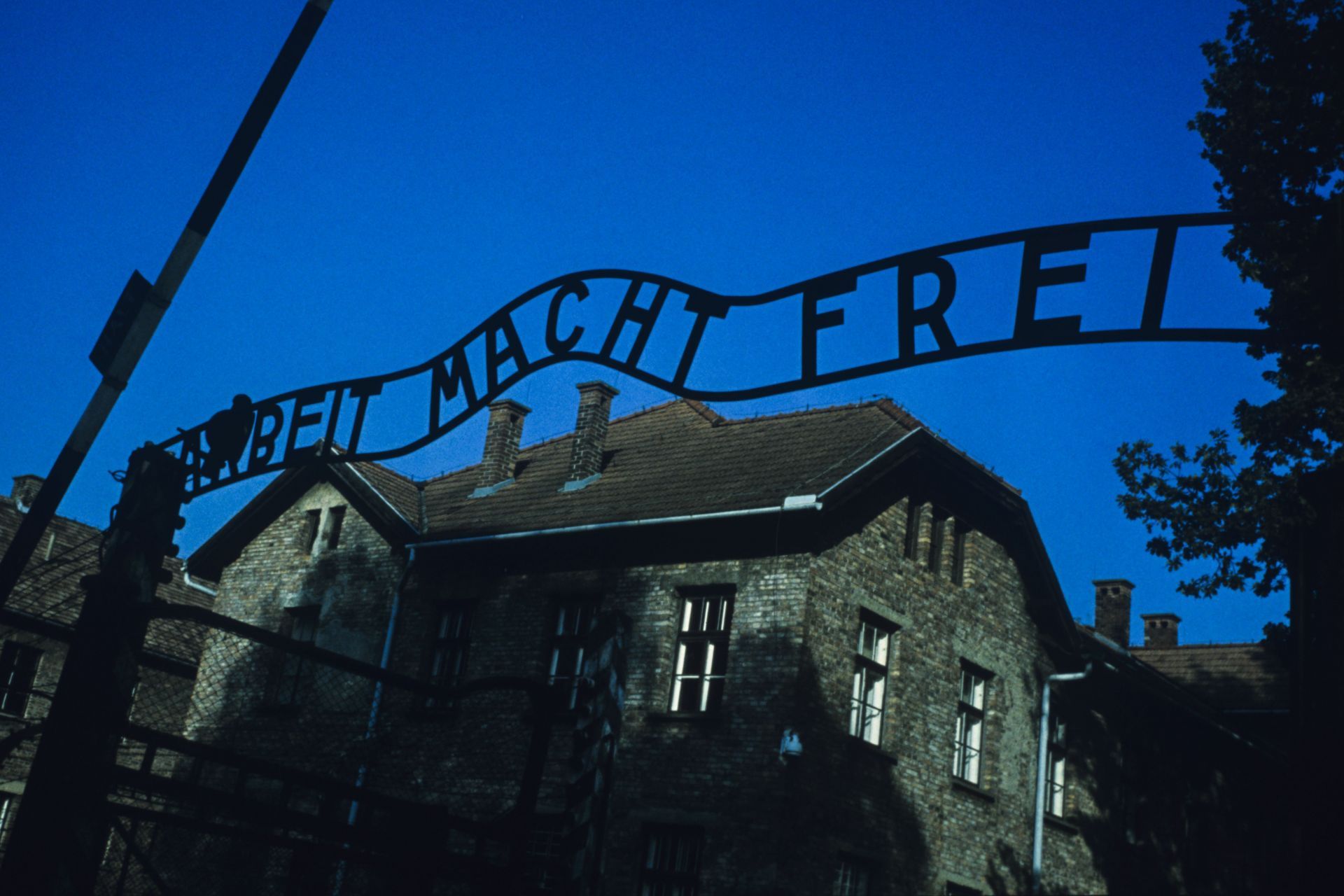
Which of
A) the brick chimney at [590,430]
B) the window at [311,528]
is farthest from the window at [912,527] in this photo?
the window at [311,528]

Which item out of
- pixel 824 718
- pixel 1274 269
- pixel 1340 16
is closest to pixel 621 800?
pixel 824 718

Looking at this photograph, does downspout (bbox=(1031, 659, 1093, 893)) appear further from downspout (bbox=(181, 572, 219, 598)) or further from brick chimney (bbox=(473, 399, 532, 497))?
downspout (bbox=(181, 572, 219, 598))

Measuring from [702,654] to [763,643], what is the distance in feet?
3.81

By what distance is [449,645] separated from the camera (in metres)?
21.7

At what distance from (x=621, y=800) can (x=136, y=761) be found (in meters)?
7.29

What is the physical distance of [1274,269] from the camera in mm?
16781

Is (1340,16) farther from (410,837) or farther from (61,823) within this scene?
(61,823)

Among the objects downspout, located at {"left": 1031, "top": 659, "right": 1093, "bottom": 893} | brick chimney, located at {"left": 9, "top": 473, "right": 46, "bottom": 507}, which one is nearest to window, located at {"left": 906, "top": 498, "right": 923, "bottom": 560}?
downspout, located at {"left": 1031, "top": 659, "right": 1093, "bottom": 893}

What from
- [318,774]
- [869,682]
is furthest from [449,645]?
[318,774]

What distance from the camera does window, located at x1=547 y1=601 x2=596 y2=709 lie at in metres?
19.9

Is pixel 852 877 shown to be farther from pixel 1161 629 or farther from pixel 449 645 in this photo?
pixel 1161 629

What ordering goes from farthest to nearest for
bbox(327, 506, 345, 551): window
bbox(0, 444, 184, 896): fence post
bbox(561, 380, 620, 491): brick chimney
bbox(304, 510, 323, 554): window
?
bbox(304, 510, 323, 554): window < bbox(327, 506, 345, 551): window < bbox(561, 380, 620, 491): brick chimney < bbox(0, 444, 184, 896): fence post

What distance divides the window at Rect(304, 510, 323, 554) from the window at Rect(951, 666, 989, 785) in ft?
40.7

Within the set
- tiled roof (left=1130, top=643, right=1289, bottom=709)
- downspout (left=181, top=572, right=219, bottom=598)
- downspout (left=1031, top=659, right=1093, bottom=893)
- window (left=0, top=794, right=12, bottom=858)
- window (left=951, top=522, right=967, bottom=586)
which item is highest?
tiled roof (left=1130, top=643, right=1289, bottom=709)
